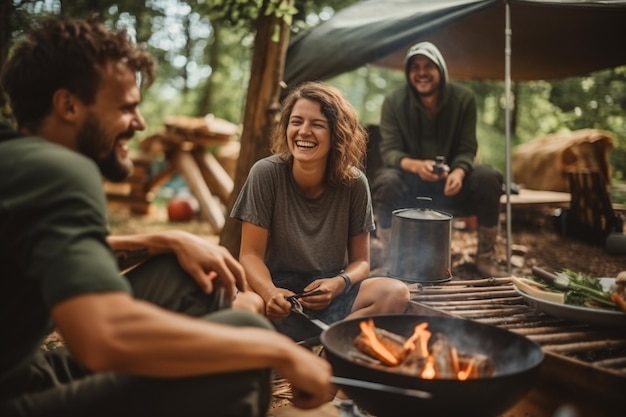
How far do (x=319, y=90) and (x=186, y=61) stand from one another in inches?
580

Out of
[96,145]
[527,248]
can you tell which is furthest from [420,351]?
[527,248]

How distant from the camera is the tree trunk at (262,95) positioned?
4.97 meters

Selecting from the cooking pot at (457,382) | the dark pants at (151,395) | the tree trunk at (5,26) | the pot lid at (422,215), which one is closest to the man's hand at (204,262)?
the dark pants at (151,395)

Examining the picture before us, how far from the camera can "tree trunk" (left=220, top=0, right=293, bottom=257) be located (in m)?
4.97

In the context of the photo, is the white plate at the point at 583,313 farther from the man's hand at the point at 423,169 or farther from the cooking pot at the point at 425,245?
the man's hand at the point at 423,169

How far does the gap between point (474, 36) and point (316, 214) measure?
471 centimetres

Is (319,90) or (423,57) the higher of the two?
(423,57)

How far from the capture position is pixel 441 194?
5551 mm

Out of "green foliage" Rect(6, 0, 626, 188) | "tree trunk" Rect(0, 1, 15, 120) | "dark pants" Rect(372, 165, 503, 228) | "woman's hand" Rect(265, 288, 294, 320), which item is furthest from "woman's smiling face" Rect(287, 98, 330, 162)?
"tree trunk" Rect(0, 1, 15, 120)

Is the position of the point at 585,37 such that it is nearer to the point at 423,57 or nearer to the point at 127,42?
the point at 423,57

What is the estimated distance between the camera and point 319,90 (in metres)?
3.36

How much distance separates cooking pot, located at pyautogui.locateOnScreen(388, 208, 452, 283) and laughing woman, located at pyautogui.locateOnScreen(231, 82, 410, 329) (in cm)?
83

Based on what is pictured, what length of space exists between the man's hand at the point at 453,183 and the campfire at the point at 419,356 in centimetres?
291

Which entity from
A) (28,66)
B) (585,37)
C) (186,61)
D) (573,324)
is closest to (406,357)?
(573,324)
